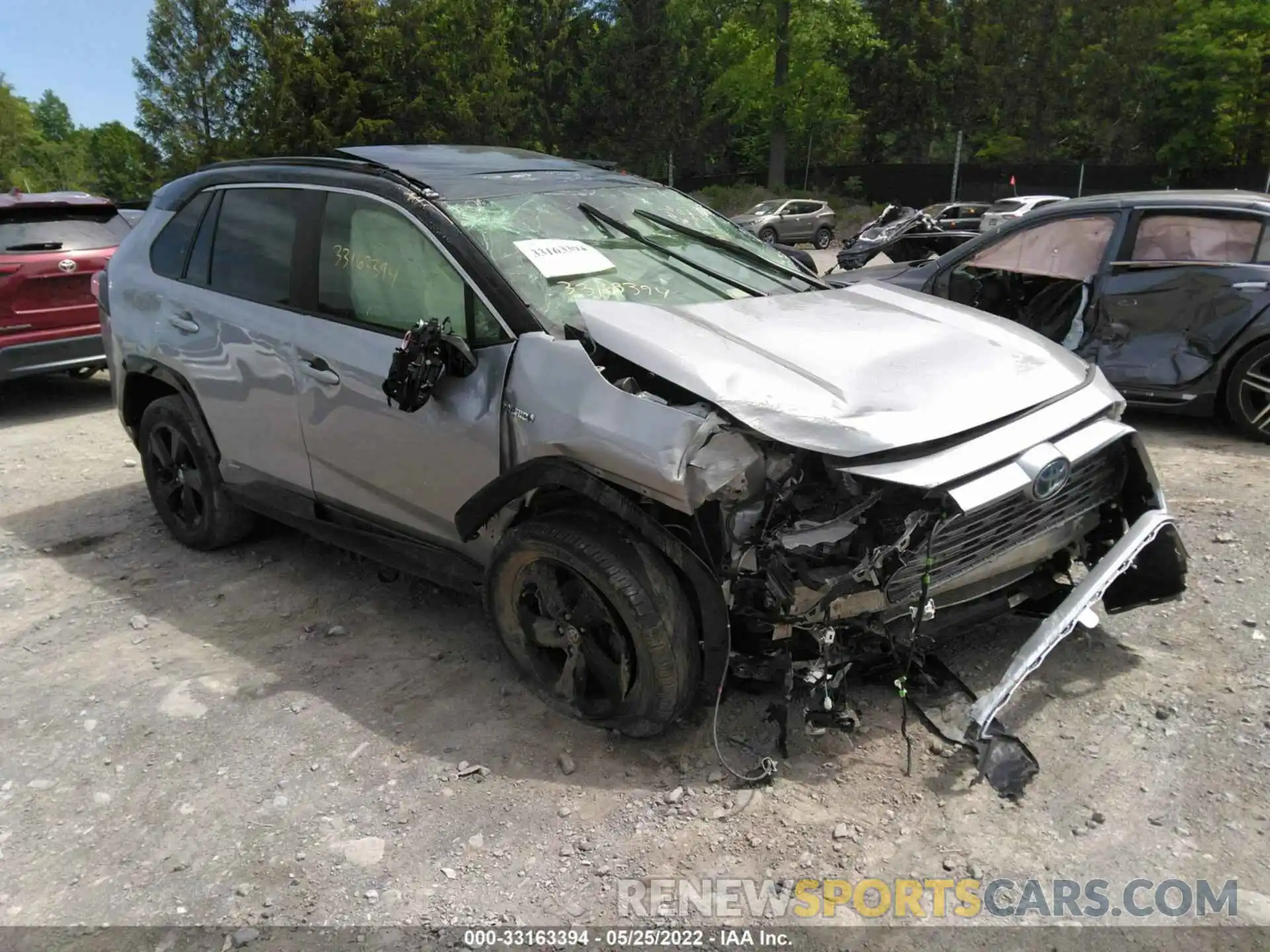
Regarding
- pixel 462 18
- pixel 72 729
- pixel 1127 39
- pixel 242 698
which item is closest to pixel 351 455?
pixel 242 698

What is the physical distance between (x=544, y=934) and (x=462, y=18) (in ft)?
118

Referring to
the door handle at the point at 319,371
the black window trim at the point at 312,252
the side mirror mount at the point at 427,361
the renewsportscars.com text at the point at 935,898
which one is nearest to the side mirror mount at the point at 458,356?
the side mirror mount at the point at 427,361

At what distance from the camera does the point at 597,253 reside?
3.65 metres

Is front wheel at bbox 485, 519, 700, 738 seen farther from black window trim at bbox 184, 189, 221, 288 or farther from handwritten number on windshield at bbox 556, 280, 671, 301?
black window trim at bbox 184, 189, 221, 288

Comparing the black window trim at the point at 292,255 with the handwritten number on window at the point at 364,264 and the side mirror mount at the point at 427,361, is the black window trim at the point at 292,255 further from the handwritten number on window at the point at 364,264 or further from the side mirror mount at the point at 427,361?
the side mirror mount at the point at 427,361

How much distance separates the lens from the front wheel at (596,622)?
9.50 ft

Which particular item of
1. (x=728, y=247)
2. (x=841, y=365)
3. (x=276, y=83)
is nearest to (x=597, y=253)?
(x=728, y=247)

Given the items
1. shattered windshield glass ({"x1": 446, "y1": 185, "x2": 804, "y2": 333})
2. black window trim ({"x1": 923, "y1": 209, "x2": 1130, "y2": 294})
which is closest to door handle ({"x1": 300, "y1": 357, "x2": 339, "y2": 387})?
shattered windshield glass ({"x1": 446, "y1": 185, "x2": 804, "y2": 333})

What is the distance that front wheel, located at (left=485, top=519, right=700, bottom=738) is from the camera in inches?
114

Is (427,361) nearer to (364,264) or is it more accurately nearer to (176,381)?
(364,264)

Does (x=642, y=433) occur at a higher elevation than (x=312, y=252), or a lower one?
lower

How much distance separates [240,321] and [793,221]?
24.5 metres

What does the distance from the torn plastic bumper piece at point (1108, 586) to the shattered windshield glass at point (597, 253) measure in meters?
1.68

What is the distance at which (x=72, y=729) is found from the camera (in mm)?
3428
